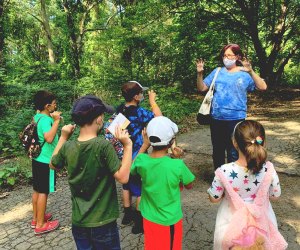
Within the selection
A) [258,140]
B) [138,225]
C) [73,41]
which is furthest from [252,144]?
[73,41]

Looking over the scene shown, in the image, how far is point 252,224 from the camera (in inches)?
84.1

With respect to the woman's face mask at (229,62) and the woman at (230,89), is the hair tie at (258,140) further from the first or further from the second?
the woman's face mask at (229,62)

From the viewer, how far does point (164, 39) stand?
12906 millimetres

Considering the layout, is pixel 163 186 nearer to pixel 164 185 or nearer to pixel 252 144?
pixel 164 185

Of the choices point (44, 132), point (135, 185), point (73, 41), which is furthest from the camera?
point (73, 41)

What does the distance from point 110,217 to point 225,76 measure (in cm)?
230

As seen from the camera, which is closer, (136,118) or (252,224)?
(252,224)

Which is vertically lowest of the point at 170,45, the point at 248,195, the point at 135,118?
the point at 248,195

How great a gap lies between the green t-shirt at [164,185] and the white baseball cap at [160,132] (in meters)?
0.14

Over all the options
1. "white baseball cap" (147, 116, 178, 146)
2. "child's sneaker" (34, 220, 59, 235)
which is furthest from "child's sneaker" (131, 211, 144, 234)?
"white baseball cap" (147, 116, 178, 146)

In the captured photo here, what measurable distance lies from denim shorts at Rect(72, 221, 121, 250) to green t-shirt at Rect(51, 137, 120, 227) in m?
0.06

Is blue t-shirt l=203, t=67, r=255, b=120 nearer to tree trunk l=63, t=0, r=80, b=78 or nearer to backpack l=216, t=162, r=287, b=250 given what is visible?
backpack l=216, t=162, r=287, b=250

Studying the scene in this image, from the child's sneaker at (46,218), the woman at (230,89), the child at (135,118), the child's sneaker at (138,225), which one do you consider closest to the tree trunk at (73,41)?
the child's sneaker at (46,218)

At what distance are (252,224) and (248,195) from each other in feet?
0.69
